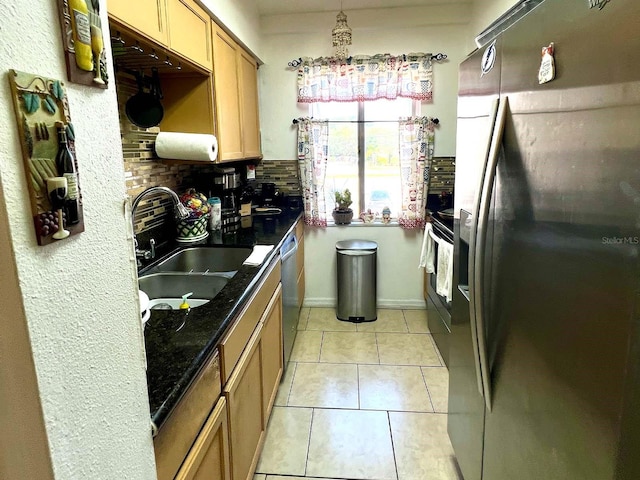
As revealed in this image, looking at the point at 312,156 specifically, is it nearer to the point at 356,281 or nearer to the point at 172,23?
the point at 356,281

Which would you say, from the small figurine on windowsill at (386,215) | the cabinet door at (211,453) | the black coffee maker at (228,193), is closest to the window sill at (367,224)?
the small figurine on windowsill at (386,215)

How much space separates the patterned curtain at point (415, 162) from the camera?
3.45m

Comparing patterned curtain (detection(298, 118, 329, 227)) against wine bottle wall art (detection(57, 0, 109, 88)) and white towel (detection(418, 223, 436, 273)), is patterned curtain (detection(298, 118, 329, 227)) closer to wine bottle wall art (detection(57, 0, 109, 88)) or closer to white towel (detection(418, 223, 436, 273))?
white towel (detection(418, 223, 436, 273))

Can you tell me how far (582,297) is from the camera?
86 cm

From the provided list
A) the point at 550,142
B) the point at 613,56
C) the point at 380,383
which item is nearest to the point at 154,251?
the point at 380,383

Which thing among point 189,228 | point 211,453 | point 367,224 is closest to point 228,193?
point 189,228

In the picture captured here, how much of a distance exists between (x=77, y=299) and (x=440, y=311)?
267 cm

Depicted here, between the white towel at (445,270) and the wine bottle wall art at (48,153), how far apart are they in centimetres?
220

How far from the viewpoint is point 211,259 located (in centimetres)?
238

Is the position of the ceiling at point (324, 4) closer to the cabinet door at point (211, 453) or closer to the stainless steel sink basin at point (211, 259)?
the stainless steel sink basin at point (211, 259)

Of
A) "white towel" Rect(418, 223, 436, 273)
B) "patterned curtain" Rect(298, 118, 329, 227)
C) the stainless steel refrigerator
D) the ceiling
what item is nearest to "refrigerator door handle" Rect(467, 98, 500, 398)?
the stainless steel refrigerator

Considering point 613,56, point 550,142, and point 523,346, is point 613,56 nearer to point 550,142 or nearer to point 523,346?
point 550,142

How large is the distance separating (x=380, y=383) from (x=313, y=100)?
88.5 inches

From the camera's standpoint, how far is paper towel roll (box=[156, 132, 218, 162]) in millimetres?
2229
